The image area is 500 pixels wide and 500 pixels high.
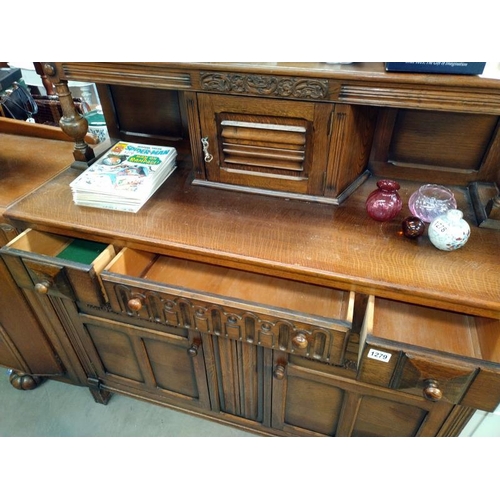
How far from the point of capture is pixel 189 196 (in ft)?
3.52

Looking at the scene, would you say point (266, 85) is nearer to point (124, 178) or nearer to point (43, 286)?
point (124, 178)

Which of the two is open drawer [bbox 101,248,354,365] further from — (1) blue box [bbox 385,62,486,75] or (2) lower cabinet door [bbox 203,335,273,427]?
(1) blue box [bbox 385,62,486,75]

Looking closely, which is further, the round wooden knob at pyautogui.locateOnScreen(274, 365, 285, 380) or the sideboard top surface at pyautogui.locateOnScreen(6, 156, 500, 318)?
the round wooden knob at pyautogui.locateOnScreen(274, 365, 285, 380)

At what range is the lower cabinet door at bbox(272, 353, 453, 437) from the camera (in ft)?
3.10

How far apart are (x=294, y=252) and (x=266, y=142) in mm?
291

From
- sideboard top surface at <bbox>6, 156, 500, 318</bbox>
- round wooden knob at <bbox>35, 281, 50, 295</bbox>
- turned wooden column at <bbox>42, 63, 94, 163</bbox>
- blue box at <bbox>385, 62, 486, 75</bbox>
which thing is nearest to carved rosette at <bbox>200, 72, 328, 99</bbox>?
blue box at <bbox>385, 62, 486, 75</bbox>

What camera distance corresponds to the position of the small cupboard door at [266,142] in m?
0.91

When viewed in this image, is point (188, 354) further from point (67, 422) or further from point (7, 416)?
point (7, 416)

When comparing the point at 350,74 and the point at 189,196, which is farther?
the point at 189,196

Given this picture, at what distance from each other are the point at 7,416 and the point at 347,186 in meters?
1.46

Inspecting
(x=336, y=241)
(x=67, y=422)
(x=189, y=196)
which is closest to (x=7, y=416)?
(x=67, y=422)

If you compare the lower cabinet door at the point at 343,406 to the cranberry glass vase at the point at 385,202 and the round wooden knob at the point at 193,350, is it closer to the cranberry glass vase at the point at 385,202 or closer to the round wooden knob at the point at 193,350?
the round wooden knob at the point at 193,350

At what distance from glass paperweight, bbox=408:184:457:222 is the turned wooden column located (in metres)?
0.91
